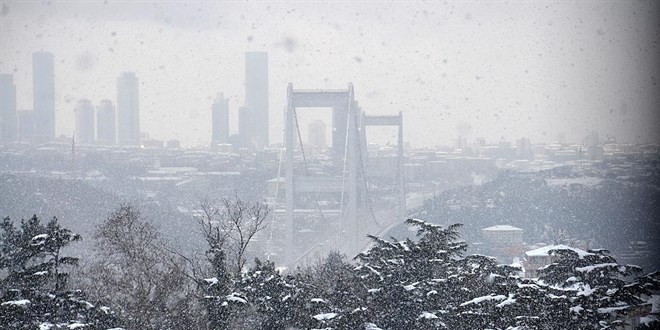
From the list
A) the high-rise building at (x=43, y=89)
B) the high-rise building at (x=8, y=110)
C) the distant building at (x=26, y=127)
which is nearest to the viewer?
the high-rise building at (x=8, y=110)

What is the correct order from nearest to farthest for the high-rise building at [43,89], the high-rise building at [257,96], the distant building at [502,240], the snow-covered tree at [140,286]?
the snow-covered tree at [140,286]
the distant building at [502,240]
the high-rise building at [257,96]
the high-rise building at [43,89]

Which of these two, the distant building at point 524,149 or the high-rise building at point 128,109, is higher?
the high-rise building at point 128,109

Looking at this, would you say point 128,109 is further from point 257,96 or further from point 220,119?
point 257,96

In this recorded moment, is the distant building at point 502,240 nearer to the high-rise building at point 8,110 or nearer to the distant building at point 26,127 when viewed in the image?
the high-rise building at point 8,110

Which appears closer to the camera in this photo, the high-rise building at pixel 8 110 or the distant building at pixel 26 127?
the high-rise building at pixel 8 110

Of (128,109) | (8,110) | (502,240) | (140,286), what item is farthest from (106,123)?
(140,286)

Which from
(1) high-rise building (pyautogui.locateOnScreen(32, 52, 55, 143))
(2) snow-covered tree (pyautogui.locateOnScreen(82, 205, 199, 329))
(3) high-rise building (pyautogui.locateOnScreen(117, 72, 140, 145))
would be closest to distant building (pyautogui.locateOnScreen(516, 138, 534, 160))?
(3) high-rise building (pyautogui.locateOnScreen(117, 72, 140, 145))

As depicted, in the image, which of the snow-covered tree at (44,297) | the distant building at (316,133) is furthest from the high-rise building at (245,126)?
the snow-covered tree at (44,297)
